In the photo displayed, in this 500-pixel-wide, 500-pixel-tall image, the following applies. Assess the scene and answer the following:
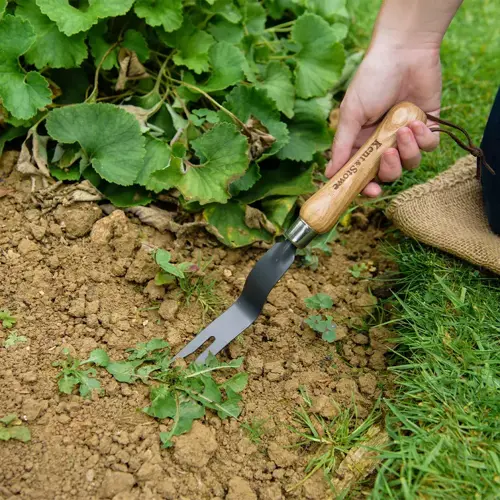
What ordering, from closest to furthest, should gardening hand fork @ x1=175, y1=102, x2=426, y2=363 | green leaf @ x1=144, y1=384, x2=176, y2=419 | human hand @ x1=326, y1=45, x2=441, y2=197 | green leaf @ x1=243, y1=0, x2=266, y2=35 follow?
green leaf @ x1=144, y1=384, x2=176, y2=419, gardening hand fork @ x1=175, y1=102, x2=426, y2=363, human hand @ x1=326, y1=45, x2=441, y2=197, green leaf @ x1=243, y1=0, x2=266, y2=35

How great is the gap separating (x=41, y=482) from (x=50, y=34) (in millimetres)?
1381

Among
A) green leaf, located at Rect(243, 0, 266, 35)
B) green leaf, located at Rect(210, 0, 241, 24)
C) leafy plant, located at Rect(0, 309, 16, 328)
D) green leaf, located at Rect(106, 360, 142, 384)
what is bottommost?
leafy plant, located at Rect(0, 309, 16, 328)

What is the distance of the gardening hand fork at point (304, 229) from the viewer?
1.73 meters

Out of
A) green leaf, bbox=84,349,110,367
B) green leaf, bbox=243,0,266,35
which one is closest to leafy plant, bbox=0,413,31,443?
green leaf, bbox=84,349,110,367

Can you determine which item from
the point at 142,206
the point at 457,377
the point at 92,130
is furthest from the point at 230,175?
the point at 457,377

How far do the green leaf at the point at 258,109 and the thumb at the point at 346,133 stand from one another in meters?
0.26

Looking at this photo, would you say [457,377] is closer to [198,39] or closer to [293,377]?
[293,377]

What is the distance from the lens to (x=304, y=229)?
1.73m

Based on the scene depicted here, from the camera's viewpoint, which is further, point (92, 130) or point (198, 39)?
point (198, 39)

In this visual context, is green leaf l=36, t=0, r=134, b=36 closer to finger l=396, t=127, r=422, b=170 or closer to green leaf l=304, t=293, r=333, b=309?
finger l=396, t=127, r=422, b=170

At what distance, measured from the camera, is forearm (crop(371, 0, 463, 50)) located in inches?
74.5

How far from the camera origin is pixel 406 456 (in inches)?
59.4

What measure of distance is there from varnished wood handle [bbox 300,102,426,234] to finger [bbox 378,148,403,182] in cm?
1

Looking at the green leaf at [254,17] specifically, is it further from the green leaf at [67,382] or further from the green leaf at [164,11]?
the green leaf at [67,382]
